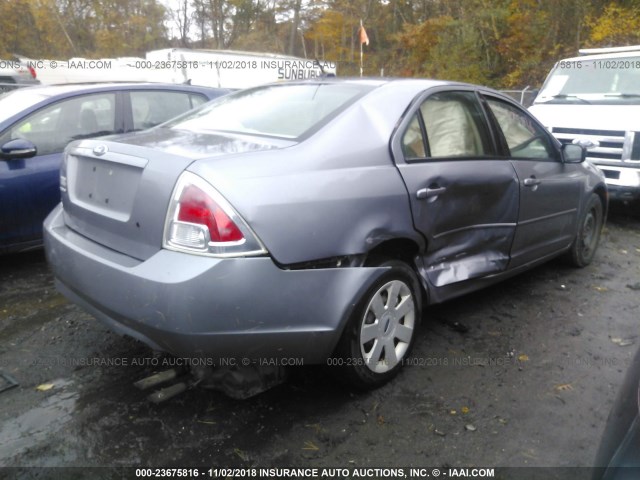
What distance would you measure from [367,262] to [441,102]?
49.9 inches

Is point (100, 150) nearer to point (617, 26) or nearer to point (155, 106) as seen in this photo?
point (155, 106)

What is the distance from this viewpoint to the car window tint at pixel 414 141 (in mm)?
2942

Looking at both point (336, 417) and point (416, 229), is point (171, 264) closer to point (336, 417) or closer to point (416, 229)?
point (336, 417)

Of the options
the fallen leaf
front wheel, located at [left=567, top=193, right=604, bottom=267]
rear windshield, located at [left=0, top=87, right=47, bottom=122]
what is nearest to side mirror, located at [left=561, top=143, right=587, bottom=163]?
front wheel, located at [left=567, top=193, right=604, bottom=267]

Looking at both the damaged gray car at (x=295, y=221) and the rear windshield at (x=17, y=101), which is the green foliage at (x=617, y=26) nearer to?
the damaged gray car at (x=295, y=221)

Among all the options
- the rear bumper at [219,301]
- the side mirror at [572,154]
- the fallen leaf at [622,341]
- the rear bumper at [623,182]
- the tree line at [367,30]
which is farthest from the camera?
the tree line at [367,30]

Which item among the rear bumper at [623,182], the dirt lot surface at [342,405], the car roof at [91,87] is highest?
the car roof at [91,87]

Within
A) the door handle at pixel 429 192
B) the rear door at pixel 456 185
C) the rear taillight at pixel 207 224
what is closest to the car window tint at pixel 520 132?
the rear door at pixel 456 185

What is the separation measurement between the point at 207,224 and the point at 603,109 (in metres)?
6.30

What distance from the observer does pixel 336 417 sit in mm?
2668

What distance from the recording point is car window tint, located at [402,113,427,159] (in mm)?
2942

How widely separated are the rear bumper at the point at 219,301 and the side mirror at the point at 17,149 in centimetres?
210

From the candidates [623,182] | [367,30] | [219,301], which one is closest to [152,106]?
[219,301]

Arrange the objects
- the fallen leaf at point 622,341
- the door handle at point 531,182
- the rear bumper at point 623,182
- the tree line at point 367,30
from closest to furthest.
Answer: the fallen leaf at point 622,341 → the door handle at point 531,182 → the rear bumper at point 623,182 → the tree line at point 367,30
